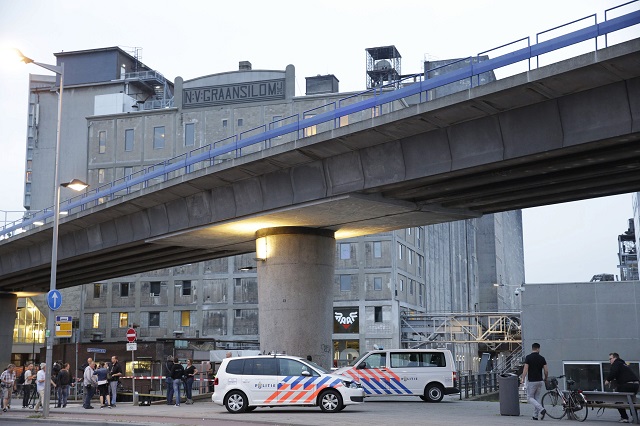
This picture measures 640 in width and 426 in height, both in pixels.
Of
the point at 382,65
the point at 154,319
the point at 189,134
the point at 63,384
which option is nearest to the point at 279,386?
the point at 63,384

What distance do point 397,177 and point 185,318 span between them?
2154 inches

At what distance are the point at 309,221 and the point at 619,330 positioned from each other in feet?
50.3

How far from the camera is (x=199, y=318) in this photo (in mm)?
76250

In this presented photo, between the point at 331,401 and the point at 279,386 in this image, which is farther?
the point at 279,386

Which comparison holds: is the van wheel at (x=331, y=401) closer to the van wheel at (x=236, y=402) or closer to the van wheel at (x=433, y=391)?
the van wheel at (x=236, y=402)

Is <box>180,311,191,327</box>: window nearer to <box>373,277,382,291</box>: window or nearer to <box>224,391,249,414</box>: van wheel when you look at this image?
<box>373,277,382,291</box>: window

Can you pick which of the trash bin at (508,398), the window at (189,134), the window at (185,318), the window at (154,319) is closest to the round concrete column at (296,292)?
the trash bin at (508,398)

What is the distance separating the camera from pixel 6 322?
66.4 meters

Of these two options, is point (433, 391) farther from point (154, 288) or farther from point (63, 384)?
point (154, 288)

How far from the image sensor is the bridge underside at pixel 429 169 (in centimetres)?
2056

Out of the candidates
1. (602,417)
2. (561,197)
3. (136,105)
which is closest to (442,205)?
(561,197)

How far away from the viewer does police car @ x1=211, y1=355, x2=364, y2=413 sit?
2414cm

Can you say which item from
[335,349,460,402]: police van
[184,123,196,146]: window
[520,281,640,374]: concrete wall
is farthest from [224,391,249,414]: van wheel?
[184,123,196,146]: window

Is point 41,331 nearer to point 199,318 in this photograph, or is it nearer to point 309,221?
point 199,318
